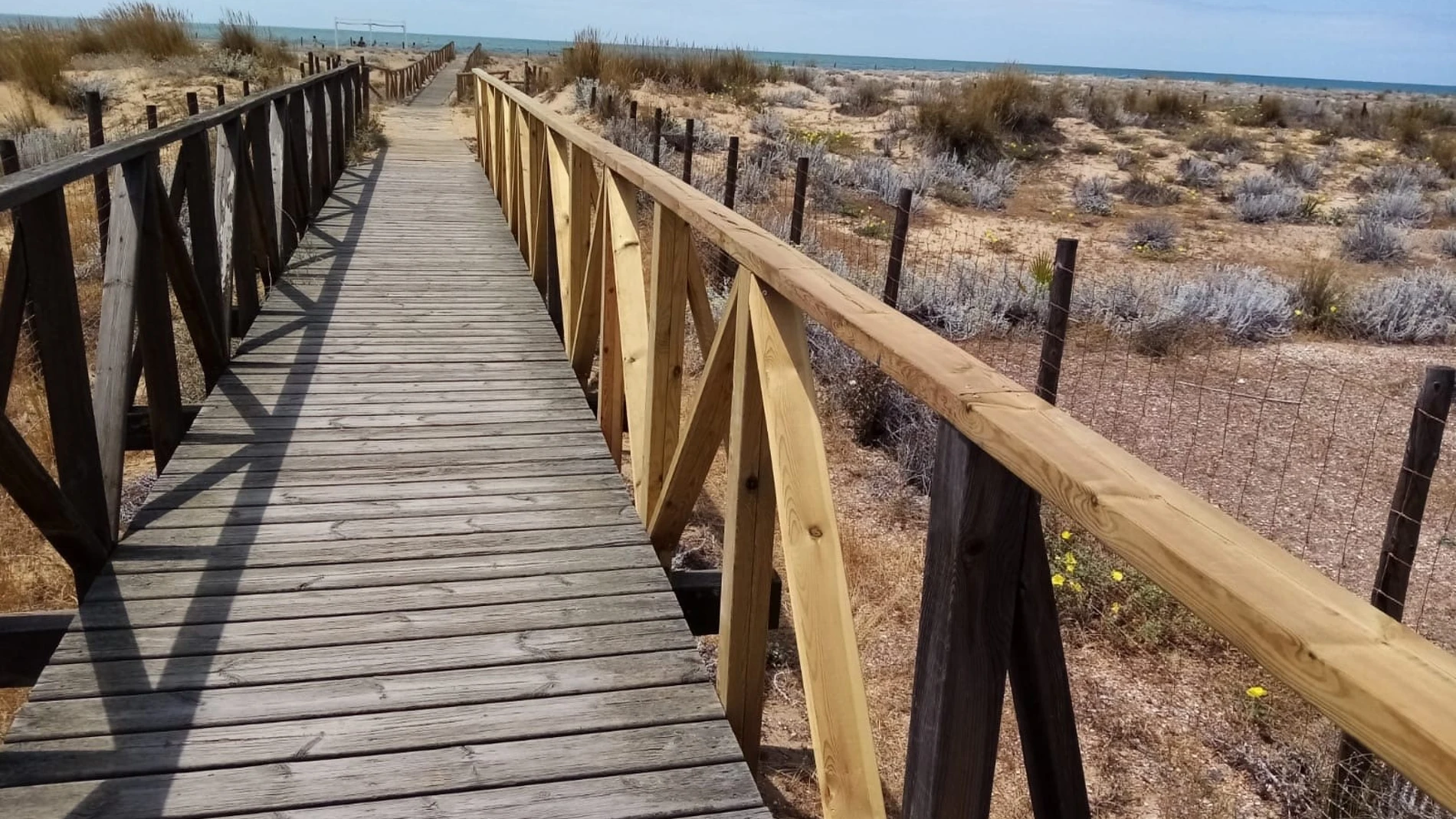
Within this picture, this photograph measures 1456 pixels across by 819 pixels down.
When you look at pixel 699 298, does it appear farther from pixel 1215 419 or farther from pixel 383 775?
pixel 1215 419

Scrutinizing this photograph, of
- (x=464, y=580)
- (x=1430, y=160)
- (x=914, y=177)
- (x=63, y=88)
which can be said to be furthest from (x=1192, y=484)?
(x=63, y=88)

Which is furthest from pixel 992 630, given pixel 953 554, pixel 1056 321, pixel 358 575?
pixel 1056 321

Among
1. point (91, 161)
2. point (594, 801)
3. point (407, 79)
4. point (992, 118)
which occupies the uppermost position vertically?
point (407, 79)

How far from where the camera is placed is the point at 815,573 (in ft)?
5.56

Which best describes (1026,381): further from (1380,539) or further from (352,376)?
(352,376)

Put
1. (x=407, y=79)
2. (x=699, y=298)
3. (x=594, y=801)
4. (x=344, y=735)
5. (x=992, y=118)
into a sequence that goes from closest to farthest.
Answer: (x=594, y=801) < (x=344, y=735) < (x=699, y=298) < (x=992, y=118) < (x=407, y=79)

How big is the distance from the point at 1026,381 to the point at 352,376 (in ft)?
14.5

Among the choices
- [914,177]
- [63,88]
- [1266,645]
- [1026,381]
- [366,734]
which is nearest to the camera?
[1266,645]

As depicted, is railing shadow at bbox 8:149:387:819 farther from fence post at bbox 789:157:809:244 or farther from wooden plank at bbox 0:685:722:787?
fence post at bbox 789:157:809:244

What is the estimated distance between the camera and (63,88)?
61.3 feet

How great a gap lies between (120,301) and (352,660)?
1.27 metres

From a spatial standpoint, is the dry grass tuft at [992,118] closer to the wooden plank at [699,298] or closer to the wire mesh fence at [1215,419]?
the wire mesh fence at [1215,419]

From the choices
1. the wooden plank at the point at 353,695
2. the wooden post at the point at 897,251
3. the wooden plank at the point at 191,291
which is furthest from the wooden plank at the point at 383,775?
the wooden post at the point at 897,251

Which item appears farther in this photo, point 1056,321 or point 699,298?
point 1056,321
